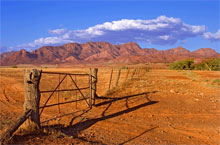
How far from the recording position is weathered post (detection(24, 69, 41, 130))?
19.9 feet

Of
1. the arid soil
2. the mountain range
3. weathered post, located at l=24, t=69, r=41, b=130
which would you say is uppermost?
the mountain range

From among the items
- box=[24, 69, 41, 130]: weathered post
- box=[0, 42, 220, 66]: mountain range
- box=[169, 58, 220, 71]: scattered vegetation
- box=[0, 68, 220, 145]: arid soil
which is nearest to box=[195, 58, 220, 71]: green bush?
box=[169, 58, 220, 71]: scattered vegetation

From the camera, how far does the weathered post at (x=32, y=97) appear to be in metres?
6.07

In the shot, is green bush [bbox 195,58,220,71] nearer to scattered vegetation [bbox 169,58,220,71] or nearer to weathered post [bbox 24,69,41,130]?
scattered vegetation [bbox 169,58,220,71]

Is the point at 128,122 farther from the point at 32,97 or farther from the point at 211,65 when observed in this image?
the point at 211,65

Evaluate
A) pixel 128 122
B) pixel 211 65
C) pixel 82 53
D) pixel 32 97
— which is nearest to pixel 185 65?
pixel 211 65

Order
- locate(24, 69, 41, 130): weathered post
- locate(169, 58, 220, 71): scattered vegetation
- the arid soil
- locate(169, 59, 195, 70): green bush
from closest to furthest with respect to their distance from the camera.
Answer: locate(24, 69, 41, 130): weathered post, the arid soil, locate(169, 58, 220, 71): scattered vegetation, locate(169, 59, 195, 70): green bush

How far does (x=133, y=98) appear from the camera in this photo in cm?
1224

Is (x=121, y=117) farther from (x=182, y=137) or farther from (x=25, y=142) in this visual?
(x=25, y=142)

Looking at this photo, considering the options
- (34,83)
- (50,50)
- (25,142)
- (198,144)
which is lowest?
(198,144)

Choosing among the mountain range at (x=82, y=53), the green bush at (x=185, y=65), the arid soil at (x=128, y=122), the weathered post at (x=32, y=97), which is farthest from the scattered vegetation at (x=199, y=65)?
the mountain range at (x=82, y=53)

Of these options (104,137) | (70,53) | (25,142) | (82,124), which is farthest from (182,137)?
(70,53)

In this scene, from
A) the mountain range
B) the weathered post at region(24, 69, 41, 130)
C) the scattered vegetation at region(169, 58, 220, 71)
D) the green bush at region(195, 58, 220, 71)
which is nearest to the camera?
the weathered post at region(24, 69, 41, 130)

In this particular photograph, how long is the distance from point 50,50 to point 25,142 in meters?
169
